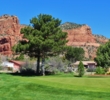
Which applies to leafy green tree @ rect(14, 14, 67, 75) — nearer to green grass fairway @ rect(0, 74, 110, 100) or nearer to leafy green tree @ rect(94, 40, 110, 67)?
leafy green tree @ rect(94, 40, 110, 67)

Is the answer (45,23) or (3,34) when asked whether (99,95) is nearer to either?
(45,23)

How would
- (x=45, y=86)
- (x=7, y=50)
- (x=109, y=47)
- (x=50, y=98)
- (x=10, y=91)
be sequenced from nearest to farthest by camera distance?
(x=50, y=98)
(x=10, y=91)
(x=45, y=86)
(x=109, y=47)
(x=7, y=50)

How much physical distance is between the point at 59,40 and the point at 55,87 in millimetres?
35117

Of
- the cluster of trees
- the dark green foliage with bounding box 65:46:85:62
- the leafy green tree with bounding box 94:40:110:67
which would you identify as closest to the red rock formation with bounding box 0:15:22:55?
the dark green foliage with bounding box 65:46:85:62

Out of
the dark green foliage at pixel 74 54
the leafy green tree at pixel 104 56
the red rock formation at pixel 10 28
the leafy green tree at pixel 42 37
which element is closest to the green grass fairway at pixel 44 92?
the leafy green tree at pixel 42 37

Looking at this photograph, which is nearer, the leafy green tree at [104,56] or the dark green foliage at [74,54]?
the leafy green tree at [104,56]

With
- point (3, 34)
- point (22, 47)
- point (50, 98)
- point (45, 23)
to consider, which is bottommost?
point (50, 98)

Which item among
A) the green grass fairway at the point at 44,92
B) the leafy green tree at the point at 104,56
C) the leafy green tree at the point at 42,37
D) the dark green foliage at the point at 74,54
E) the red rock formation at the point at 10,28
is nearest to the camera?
the green grass fairway at the point at 44,92

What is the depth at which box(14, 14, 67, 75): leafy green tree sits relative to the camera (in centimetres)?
4472

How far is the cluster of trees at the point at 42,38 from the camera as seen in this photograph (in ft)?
147

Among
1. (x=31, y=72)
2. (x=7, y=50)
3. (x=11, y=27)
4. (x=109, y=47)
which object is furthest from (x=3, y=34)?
(x=31, y=72)

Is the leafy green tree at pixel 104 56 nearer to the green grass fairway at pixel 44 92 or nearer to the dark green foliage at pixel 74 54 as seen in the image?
the dark green foliage at pixel 74 54

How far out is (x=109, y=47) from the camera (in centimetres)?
7025

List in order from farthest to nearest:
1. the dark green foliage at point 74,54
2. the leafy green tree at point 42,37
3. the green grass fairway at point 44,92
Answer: the dark green foliage at point 74,54, the leafy green tree at point 42,37, the green grass fairway at point 44,92
